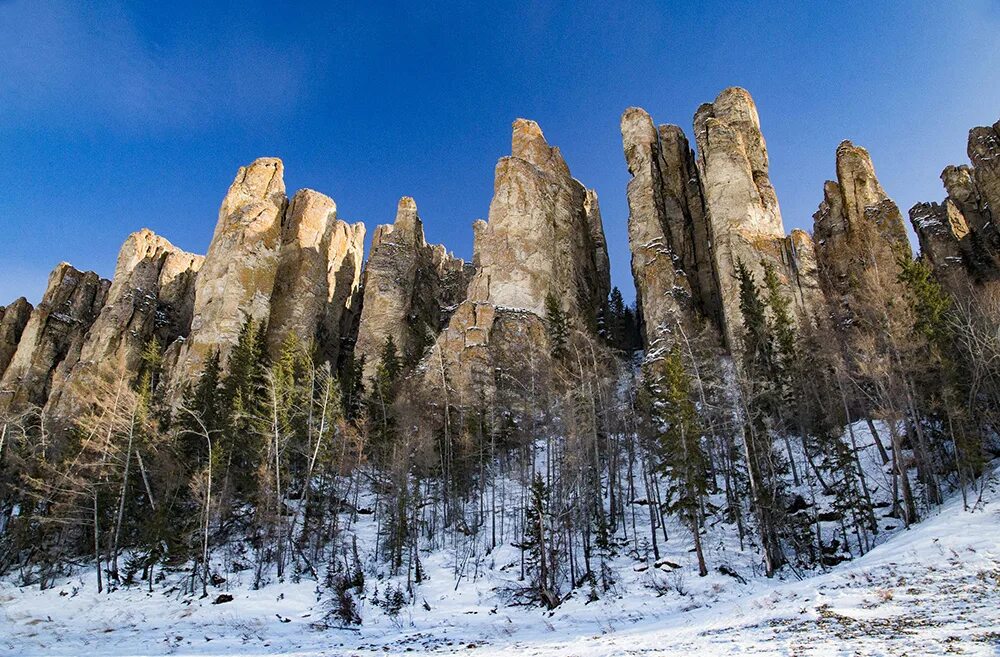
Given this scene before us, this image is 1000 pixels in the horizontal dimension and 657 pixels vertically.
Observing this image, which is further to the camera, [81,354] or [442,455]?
[81,354]

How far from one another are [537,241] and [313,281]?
28.6m

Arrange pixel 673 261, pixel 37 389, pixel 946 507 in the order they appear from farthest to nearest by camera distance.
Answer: pixel 37 389 < pixel 673 261 < pixel 946 507

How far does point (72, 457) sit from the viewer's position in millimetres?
33469

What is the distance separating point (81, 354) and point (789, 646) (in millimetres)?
81796

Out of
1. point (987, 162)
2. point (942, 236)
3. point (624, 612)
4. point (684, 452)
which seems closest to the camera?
point (624, 612)

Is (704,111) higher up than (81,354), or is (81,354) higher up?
(704,111)

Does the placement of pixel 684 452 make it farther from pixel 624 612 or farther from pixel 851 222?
pixel 851 222

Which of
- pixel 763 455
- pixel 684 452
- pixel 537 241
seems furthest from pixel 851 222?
pixel 684 452

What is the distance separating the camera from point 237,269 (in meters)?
67.2

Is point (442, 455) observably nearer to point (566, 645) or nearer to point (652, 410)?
point (652, 410)

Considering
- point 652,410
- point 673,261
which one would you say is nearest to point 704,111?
point 673,261

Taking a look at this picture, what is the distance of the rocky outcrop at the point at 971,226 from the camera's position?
171 ft

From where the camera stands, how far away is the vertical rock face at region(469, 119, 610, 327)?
62.7 meters

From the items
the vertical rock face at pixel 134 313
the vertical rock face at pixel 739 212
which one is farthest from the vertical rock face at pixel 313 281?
the vertical rock face at pixel 739 212
